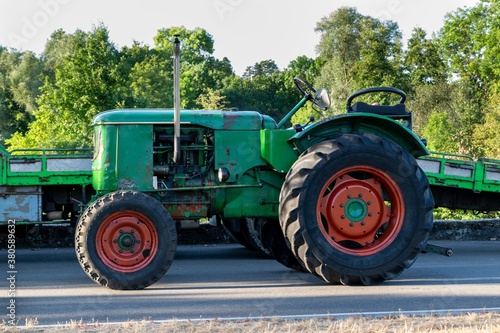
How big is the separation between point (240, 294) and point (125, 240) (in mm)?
1399

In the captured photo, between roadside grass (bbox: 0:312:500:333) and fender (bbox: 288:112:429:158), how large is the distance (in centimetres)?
302

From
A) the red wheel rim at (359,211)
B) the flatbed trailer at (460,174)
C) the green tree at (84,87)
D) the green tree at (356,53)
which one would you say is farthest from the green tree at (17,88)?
the red wheel rim at (359,211)

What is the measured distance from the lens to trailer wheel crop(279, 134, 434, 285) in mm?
8984

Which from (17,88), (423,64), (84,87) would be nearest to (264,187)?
(84,87)

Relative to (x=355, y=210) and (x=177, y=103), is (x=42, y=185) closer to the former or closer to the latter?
(x=177, y=103)

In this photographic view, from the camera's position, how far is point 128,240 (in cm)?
912

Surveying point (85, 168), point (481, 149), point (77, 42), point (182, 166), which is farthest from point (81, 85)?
point (182, 166)

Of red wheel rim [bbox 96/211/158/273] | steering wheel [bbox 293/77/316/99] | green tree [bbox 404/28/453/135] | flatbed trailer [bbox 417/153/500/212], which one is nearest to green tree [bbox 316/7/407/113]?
green tree [bbox 404/28/453/135]

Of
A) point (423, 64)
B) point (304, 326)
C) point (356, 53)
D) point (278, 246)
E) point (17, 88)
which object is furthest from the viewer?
point (17, 88)

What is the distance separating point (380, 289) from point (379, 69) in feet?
177

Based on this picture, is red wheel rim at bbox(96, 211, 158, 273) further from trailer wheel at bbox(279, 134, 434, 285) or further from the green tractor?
trailer wheel at bbox(279, 134, 434, 285)

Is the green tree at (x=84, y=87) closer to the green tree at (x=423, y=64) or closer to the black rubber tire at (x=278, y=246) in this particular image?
the green tree at (x=423, y=64)

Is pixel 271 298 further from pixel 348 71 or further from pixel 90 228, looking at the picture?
pixel 348 71

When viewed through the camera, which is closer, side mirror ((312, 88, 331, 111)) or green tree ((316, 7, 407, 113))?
side mirror ((312, 88, 331, 111))
